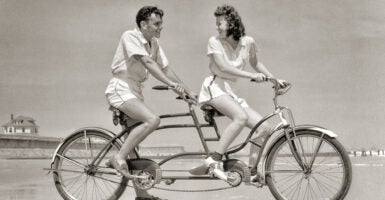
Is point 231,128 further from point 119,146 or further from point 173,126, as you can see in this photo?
point 119,146

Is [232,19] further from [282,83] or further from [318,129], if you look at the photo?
[318,129]

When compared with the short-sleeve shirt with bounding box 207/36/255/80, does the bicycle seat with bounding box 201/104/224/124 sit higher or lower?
lower

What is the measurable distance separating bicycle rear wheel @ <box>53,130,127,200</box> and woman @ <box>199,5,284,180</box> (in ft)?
3.73

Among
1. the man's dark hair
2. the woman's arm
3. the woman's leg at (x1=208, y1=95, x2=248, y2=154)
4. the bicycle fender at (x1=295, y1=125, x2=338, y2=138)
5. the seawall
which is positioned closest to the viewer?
the bicycle fender at (x1=295, y1=125, x2=338, y2=138)

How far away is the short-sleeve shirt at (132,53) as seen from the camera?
6.21 m

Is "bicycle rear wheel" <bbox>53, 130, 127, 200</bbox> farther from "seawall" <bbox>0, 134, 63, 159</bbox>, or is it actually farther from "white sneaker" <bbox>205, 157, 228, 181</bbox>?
"seawall" <bbox>0, 134, 63, 159</bbox>

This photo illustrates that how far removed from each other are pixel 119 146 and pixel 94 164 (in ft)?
1.39

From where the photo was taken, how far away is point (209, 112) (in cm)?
620

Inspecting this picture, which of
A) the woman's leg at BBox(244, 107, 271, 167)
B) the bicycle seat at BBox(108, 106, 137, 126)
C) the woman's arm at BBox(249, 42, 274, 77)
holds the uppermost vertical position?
the woman's arm at BBox(249, 42, 274, 77)

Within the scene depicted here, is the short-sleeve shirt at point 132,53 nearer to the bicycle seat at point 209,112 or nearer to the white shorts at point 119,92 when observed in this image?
the white shorts at point 119,92

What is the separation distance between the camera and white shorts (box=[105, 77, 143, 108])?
20.6ft

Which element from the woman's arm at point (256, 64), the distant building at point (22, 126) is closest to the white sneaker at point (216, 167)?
the woman's arm at point (256, 64)

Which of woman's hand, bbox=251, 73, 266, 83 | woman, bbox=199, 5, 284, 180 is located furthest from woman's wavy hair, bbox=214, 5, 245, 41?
woman's hand, bbox=251, 73, 266, 83

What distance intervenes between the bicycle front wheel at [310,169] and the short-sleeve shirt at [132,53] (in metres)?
1.57
